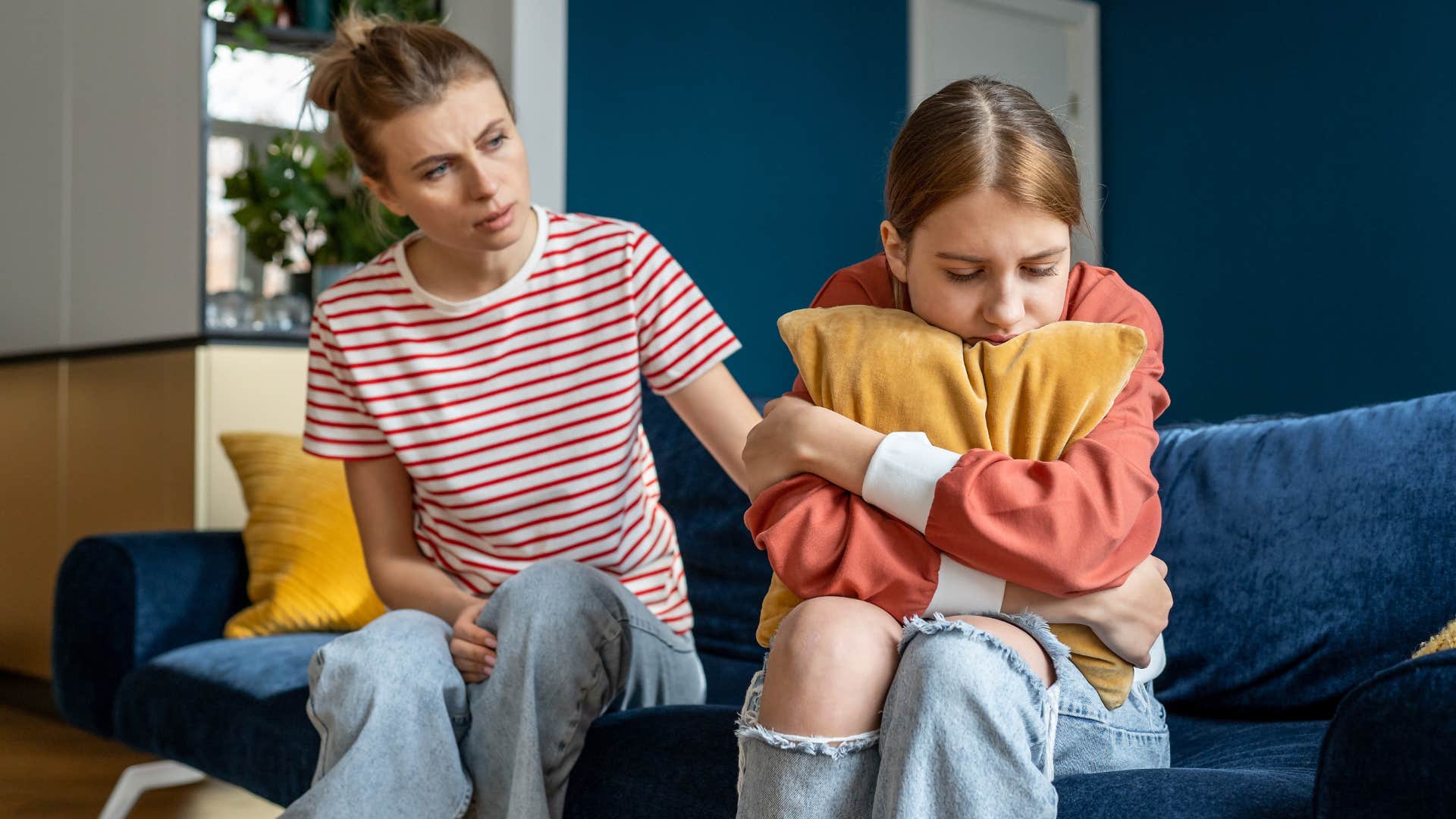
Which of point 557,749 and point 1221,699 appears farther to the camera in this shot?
point 1221,699

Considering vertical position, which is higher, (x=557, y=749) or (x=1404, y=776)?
(x=1404, y=776)

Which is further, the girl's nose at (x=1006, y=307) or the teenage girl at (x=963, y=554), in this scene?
the girl's nose at (x=1006, y=307)

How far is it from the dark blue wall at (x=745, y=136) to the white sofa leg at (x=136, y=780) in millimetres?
1949

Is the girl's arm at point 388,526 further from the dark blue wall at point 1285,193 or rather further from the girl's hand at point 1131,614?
the dark blue wall at point 1285,193

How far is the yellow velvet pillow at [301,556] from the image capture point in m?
2.43

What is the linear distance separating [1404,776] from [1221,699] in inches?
31.3

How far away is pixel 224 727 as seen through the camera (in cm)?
204

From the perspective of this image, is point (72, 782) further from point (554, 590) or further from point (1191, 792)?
point (1191, 792)

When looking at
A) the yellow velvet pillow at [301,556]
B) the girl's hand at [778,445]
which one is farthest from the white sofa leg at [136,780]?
the girl's hand at [778,445]

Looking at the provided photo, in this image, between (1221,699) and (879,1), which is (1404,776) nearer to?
(1221,699)

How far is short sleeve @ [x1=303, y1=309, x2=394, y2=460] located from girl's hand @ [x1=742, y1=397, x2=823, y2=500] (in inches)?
24.8

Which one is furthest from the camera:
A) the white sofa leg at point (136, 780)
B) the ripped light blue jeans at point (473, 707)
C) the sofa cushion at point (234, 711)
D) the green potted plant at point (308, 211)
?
the green potted plant at point (308, 211)

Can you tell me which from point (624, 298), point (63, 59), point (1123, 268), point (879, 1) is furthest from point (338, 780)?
point (1123, 268)

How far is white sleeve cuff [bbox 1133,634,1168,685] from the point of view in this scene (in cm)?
129
